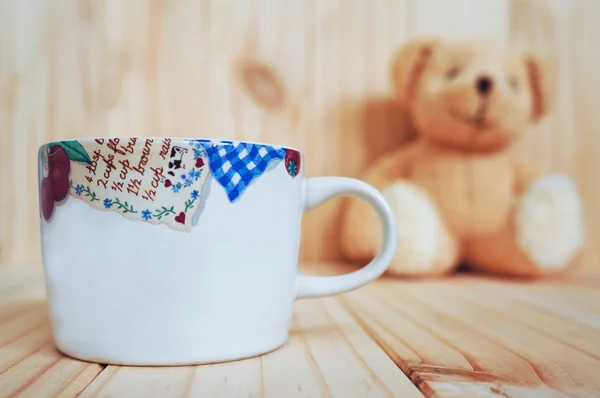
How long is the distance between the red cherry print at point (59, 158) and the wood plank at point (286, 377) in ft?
0.40

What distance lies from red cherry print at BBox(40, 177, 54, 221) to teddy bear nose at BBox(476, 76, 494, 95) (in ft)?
1.99

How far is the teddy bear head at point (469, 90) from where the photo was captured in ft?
2.53

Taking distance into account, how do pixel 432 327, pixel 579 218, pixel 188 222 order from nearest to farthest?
pixel 188 222 < pixel 432 327 < pixel 579 218

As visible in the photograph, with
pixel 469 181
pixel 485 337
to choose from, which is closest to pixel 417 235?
pixel 469 181

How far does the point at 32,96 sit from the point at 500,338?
29.7 inches

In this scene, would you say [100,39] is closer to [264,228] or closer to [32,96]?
[32,96]

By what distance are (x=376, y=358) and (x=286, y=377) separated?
0.23ft

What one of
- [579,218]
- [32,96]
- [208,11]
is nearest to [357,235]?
[579,218]

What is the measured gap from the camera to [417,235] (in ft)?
2.50

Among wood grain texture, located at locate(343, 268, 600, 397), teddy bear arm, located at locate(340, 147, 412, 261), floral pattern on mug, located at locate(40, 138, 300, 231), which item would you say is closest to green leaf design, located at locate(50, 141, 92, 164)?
floral pattern on mug, located at locate(40, 138, 300, 231)

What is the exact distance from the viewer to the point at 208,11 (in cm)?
88

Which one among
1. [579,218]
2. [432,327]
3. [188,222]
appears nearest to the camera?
[188,222]

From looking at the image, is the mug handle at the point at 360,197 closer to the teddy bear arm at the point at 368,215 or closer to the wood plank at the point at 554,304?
the wood plank at the point at 554,304

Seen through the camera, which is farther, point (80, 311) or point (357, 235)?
point (357, 235)
